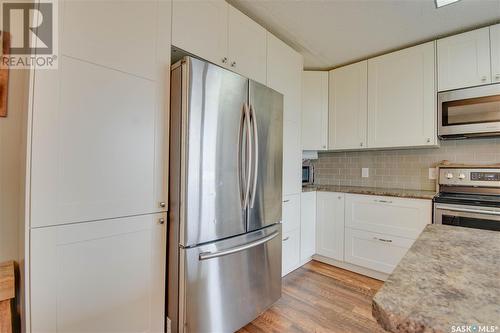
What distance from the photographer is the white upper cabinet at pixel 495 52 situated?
2027 millimetres

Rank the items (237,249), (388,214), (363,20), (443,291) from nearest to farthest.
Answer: (443,291) → (237,249) → (363,20) → (388,214)

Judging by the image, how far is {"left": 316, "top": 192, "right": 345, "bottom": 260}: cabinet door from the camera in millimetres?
2695

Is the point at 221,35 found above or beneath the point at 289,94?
above

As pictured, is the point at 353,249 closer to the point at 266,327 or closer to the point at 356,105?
the point at 266,327

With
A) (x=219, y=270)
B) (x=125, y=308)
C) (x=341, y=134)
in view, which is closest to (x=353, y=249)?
(x=341, y=134)

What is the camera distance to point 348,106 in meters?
2.89

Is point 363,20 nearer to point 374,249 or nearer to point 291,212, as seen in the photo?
point 291,212

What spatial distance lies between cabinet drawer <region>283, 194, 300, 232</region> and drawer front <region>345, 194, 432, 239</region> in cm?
58

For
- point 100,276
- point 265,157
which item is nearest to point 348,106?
point 265,157

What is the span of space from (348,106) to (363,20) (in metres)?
0.99

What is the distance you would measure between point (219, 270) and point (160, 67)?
1.26 meters

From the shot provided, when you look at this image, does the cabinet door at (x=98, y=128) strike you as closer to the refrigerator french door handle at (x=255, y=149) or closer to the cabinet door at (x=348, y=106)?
the refrigerator french door handle at (x=255, y=149)

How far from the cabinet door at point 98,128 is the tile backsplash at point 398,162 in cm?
253

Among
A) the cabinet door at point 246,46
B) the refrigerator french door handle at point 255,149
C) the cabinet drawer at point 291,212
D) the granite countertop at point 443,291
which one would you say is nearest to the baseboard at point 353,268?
the cabinet drawer at point 291,212
